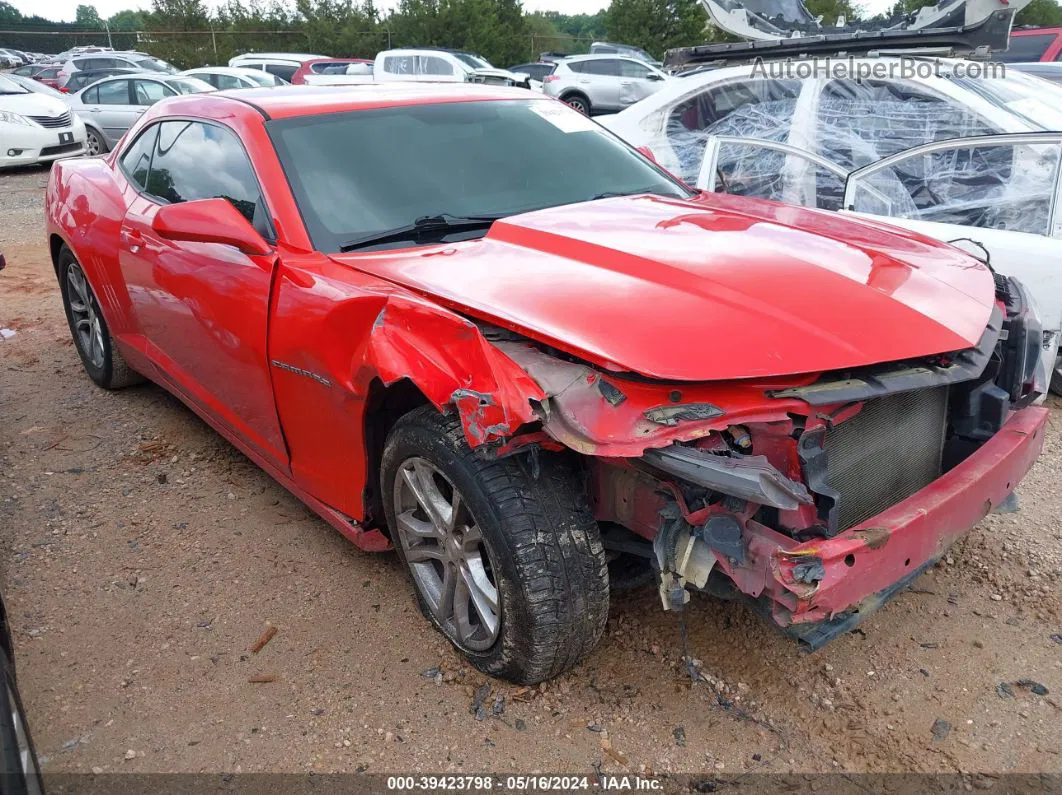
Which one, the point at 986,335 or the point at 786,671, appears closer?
the point at 986,335

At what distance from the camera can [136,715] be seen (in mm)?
2455

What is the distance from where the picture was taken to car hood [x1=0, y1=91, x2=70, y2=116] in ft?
41.9

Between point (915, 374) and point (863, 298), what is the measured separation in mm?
245

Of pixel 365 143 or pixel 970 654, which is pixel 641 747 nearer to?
pixel 970 654

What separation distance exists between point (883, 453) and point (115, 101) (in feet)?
51.0

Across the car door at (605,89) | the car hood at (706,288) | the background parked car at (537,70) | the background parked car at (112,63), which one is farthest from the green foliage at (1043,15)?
the car hood at (706,288)

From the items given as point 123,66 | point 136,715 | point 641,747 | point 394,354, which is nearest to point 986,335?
point 641,747

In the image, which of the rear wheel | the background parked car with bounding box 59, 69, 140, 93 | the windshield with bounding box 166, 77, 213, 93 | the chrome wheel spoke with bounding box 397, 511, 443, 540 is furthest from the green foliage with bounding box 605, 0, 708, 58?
the chrome wheel spoke with bounding box 397, 511, 443, 540

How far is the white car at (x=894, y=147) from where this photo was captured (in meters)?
4.00

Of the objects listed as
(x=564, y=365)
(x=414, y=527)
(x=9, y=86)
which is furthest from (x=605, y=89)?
(x=564, y=365)

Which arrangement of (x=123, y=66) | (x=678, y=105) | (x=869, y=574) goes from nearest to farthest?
(x=869, y=574) → (x=678, y=105) → (x=123, y=66)

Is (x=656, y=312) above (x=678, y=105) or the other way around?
the other way around

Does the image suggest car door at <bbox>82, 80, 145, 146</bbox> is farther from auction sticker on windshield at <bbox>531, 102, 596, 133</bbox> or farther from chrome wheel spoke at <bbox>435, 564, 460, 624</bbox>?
chrome wheel spoke at <bbox>435, 564, 460, 624</bbox>

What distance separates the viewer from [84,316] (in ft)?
16.2
